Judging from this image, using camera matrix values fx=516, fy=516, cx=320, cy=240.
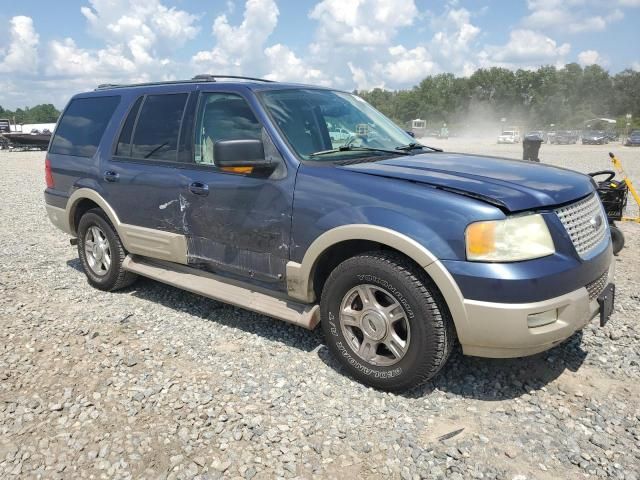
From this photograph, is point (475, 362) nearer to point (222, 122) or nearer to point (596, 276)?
point (596, 276)

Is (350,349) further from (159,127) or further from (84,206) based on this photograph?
(84,206)

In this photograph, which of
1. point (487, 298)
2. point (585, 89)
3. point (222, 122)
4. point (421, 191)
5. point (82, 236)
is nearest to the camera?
point (487, 298)

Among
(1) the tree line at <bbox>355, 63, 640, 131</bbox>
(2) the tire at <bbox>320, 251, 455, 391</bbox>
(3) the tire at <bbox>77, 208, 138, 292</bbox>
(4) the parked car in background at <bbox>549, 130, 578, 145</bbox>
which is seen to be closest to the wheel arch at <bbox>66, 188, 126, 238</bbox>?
(3) the tire at <bbox>77, 208, 138, 292</bbox>

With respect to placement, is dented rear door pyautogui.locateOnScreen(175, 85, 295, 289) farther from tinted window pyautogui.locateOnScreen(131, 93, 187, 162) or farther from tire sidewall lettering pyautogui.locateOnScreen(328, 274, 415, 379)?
tire sidewall lettering pyautogui.locateOnScreen(328, 274, 415, 379)

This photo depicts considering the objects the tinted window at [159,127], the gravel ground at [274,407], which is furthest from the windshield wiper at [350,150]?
the gravel ground at [274,407]

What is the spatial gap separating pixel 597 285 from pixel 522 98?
418 ft

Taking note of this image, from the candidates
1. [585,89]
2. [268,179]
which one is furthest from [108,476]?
[585,89]

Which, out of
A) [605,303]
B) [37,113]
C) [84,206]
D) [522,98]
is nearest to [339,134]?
[605,303]

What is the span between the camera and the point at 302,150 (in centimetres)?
362

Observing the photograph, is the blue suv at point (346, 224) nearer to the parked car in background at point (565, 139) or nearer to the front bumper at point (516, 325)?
the front bumper at point (516, 325)

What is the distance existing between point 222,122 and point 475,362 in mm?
2587

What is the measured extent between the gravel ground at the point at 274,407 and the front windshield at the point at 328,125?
151 cm

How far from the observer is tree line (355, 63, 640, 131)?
101 metres

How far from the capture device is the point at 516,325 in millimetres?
2754
